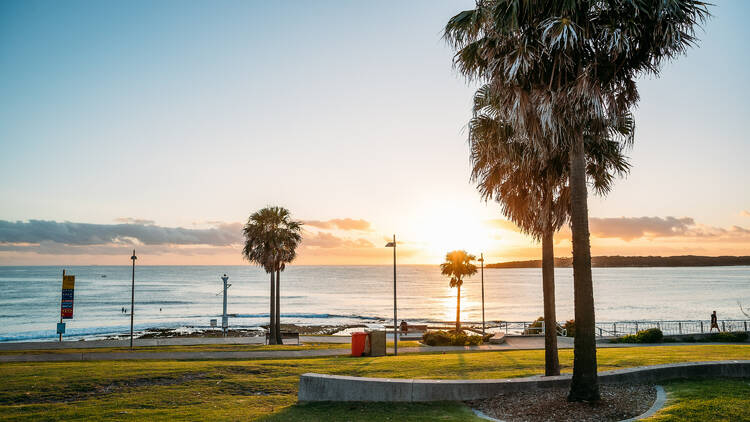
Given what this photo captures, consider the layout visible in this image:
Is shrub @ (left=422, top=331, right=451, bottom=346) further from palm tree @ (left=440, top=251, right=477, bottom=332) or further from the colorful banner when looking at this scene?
the colorful banner

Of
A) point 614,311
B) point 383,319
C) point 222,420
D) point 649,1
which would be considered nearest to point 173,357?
point 222,420

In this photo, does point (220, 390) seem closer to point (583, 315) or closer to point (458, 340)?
point (583, 315)

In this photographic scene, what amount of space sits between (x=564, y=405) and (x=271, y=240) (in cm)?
3201

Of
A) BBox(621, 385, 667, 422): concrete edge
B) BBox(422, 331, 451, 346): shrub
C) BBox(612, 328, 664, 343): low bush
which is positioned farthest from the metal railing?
BBox(621, 385, 667, 422): concrete edge

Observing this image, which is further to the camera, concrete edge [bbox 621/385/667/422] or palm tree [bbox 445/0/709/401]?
palm tree [bbox 445/0/709/401]

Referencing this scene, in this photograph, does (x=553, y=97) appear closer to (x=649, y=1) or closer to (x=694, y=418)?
(x=649, y=1)

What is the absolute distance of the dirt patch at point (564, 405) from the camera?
9.58 m

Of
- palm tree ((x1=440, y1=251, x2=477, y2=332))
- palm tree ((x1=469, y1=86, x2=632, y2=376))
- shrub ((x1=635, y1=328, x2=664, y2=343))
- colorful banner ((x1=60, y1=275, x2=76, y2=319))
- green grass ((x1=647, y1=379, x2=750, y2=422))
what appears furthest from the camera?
palm tree ((x1=440, y1=251, x2=477, y2=332))

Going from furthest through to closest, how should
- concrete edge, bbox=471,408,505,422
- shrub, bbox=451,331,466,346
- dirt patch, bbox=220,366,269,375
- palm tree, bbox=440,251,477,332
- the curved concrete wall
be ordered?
palm tree, bbox=440,251,477,332 < shrub, bbox=451,331,466,346 < dirt patch, bbox=220,366,269,375 < the curved concrete wall < concrete edge, bbox=471,408,505,422

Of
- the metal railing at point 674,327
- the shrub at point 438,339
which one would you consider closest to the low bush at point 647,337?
the metal railing at point 674,327

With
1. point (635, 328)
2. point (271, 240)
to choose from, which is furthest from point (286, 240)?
point (635, 328)

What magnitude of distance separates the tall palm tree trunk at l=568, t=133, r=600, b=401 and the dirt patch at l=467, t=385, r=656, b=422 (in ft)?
0.99

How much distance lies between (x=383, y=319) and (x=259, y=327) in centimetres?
2130

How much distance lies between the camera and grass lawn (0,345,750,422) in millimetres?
10070
